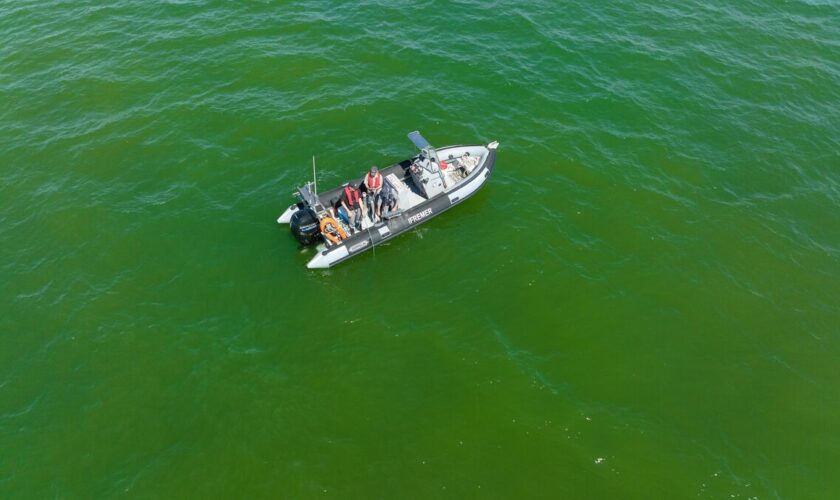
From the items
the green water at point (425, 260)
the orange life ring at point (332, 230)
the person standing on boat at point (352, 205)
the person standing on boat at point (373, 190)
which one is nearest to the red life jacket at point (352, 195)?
the person standing on boat at point (352, 205)

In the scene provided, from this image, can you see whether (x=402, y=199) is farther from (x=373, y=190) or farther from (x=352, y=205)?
(x=352, y=205)

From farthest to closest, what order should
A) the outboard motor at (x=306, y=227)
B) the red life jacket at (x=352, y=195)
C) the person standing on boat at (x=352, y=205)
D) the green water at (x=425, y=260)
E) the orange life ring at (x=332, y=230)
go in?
the red life jacket at (x=352, y=195), the person standing on boat at (x=352, y=205), the outboard motor at (x=306, y=227), the orange life ring at (x=332, y=230), the green water at (x=425, y=260)

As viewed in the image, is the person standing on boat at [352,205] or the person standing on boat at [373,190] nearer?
the person standing on boat at [352,205]

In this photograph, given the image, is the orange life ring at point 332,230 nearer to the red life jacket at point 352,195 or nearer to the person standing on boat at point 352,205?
the person standing on boat at point 352,205

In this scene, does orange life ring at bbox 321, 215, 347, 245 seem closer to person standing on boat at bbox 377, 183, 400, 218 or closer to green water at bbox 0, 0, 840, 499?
green water at bbox 0, 0, 840, 499

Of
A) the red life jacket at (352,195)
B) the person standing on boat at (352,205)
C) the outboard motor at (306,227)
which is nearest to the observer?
the outboard motor at (306,227)

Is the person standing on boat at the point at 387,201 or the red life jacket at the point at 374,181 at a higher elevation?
the red life jacket at the point at 374,181
